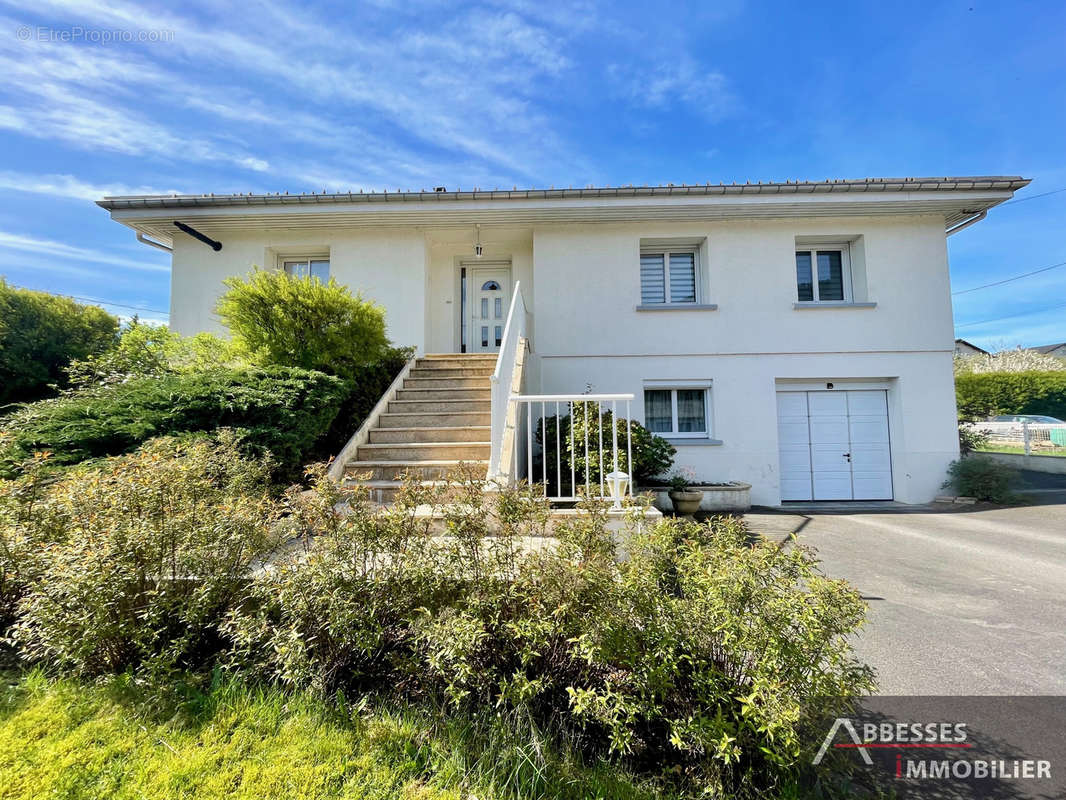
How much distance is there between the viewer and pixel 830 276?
330 inches

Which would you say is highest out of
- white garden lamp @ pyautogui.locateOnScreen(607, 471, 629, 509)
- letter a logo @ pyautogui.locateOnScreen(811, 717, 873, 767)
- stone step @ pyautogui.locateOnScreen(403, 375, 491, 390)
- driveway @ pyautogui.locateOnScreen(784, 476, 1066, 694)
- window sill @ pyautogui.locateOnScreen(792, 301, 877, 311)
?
window sill @ pyautogui.locateOnScreen(792, 301, 877, 311)

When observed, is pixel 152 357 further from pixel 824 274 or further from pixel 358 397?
pixel 824 274

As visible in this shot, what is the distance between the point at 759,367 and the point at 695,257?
2633 millimetres

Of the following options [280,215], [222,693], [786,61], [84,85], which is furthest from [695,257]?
[84,85]

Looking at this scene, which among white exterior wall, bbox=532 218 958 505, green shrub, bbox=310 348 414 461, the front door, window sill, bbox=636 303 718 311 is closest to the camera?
green shrub, bbox=310 348 414 461

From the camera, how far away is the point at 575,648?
1767 mm

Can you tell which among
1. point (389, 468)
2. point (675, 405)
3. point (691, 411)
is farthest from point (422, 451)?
point (691, 411)

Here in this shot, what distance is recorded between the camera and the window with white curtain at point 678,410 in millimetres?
7965

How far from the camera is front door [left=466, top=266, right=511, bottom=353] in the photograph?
9086 millimetres

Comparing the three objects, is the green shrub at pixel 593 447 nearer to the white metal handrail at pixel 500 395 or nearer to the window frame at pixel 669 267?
the white metal handrail at pixel 500 395

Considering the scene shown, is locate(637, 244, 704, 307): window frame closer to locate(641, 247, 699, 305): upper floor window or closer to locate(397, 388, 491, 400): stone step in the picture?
locate(641, 247, 699, 305): upper floor window

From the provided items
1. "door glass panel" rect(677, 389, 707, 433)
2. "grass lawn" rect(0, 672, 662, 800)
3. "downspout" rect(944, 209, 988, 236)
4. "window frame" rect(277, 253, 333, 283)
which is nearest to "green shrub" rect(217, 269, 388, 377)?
"window frame" rect(277, 253, 333, 283)

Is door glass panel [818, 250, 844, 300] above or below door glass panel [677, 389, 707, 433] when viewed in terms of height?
above

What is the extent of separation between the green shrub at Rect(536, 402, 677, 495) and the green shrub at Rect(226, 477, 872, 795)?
1.84 meters
